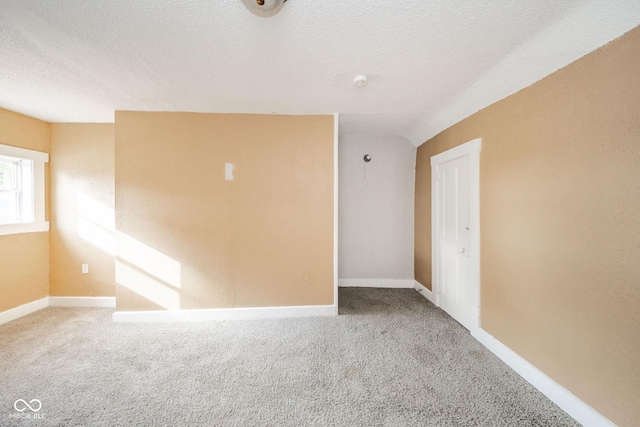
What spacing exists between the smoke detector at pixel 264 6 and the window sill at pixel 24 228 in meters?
3.87

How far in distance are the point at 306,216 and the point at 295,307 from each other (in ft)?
3.76

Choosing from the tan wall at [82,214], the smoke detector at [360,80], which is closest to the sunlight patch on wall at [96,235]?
the tan wall at [82,214]

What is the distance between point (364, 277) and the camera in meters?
4.18

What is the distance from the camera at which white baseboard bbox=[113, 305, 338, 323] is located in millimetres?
2902

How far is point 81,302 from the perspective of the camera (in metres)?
3.33

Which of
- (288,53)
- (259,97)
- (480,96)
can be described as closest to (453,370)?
(480,96)

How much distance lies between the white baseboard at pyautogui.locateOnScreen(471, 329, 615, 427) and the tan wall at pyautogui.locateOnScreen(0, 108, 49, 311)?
540 centimetres

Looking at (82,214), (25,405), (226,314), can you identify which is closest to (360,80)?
(226,314)

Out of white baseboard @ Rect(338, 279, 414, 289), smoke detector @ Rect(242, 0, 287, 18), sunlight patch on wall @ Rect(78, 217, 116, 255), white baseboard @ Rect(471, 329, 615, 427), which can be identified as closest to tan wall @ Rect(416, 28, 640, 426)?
white baseboard @ Rect(471, 329, 615, 427)

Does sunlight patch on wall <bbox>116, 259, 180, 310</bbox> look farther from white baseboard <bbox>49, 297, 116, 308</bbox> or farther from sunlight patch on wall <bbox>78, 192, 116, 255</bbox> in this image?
white baseboard <bbox>49, 297, 116, 308</bbox>

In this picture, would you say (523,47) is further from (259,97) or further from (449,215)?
(259,97)

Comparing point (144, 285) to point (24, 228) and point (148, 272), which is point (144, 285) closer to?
Answer: point (148, 272)

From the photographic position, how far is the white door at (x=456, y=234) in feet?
8.43

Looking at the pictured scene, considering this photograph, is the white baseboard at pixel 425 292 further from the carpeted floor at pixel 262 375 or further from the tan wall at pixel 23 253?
the tan wall at pixel 23 253
